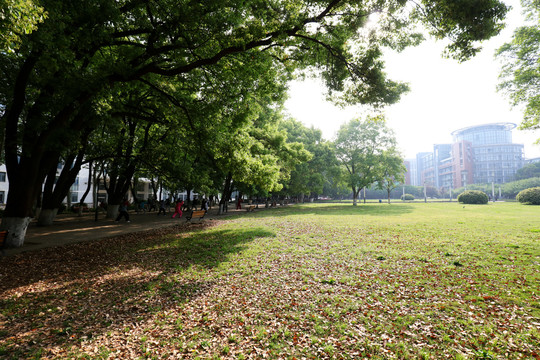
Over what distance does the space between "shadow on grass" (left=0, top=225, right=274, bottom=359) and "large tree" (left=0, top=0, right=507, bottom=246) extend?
150 inches

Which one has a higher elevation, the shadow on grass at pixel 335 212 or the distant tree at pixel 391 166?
the distant tree at pixel 391 166

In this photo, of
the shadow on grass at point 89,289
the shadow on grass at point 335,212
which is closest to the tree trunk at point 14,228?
the shadow on grass at point 89,289

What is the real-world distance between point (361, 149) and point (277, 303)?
42.7 meters

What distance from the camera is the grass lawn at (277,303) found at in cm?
376

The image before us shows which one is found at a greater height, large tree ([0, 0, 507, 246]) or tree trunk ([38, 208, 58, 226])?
large tree ([0, 0, 507, 246])

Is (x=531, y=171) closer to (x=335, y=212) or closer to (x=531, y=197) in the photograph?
(x=531, y=197)

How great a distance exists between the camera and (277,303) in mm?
5164

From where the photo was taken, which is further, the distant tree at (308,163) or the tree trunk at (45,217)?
the distant tree at (308,163)

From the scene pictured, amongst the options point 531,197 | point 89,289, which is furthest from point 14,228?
point 531,197

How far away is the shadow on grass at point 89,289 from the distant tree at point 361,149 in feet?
→ 118

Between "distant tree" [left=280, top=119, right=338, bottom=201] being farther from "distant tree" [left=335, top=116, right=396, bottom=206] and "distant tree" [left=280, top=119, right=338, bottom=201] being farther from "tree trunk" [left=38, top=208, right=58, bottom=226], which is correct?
"tree trunk" [left=38, top=208, right=58, bottom=226]

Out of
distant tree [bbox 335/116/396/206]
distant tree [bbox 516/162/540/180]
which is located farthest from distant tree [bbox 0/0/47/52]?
distant tree [bbox 516/162/540/180]

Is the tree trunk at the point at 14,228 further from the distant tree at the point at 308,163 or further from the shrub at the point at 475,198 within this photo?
the shrub at the point at 475,198

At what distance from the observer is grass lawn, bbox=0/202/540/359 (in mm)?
3764
